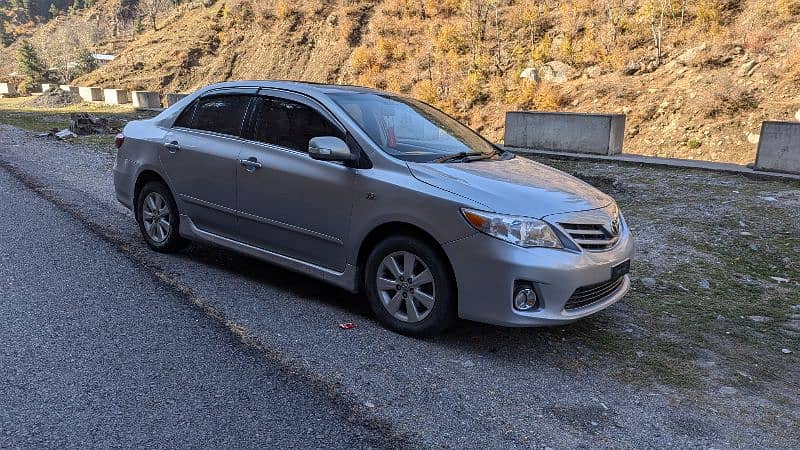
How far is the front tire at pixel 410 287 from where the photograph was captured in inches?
148

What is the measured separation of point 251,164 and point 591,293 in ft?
8.88


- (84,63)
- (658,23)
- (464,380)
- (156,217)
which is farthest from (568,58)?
(84,63)

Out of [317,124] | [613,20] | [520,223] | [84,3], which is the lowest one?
[520,223]

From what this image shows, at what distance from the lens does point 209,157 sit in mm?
5000

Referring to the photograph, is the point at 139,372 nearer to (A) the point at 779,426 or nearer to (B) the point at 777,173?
(A) the point at 779,426

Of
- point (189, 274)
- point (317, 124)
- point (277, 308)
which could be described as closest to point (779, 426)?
point (277, 308)

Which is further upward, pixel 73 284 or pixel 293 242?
pixel 293 242

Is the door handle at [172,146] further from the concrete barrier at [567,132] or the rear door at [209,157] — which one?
the concrete barrier at [567,132]

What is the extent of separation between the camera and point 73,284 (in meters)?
4.68

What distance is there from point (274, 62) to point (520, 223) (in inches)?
1296

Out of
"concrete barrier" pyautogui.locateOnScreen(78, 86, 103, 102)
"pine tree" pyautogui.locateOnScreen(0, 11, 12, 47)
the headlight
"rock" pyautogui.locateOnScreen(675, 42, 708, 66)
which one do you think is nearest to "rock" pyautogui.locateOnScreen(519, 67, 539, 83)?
"rock" pyautogui.locateOnScreen(675, 42, 708, 66)

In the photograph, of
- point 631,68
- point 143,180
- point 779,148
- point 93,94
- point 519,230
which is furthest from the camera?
point 93,94

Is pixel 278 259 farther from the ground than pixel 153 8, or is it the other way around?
pixel 153 8

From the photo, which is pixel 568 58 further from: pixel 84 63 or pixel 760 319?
pixel 84 63
